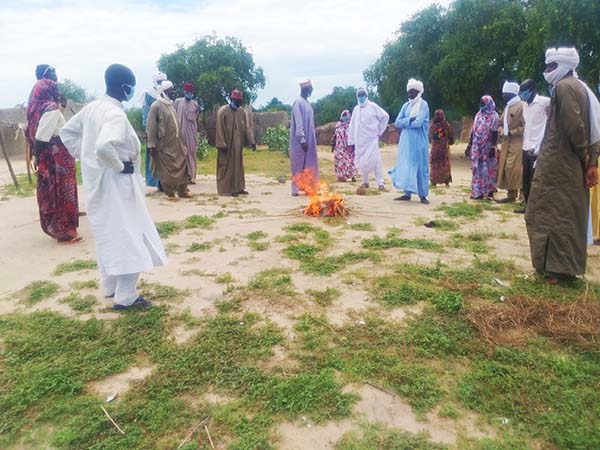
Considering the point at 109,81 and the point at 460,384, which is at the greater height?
the point at 109,81

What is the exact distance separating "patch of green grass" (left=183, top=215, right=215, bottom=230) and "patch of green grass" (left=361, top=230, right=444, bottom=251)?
226 centimetres

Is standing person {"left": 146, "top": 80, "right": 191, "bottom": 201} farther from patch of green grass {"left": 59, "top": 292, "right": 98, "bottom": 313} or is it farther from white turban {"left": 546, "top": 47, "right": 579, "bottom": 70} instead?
white turban {"left": 546, "top": 47, "right": 579, "bottom": 70}

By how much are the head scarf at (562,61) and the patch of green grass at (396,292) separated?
2.23 meters

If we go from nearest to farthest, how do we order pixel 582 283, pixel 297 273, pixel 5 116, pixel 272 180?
pixel 582 283
pixel 297 273
pixel 272 180
pixel 5 116

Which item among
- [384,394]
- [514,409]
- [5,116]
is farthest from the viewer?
[5,116]

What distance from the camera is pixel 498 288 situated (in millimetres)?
3912

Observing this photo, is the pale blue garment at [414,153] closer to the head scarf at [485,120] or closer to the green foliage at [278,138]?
the head scarf at [485,120]

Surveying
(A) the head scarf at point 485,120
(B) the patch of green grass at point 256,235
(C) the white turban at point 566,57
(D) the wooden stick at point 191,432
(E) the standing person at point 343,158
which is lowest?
(D) the wooden stick at point 191,432

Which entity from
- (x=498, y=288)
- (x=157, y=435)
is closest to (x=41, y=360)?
(x=157, y=435)

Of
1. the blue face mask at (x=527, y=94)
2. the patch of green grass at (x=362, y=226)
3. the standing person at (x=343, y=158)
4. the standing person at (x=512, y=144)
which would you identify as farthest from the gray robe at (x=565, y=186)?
the standing person at (x=343, y=158)

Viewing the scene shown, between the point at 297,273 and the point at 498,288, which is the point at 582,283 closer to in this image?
the point at 498,288

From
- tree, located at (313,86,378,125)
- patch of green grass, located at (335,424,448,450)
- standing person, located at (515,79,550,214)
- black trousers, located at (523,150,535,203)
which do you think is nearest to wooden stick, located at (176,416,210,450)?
patch of green grass, located at (335,424,448,450)

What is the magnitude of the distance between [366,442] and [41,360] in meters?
2.14

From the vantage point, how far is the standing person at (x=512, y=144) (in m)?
7.20
